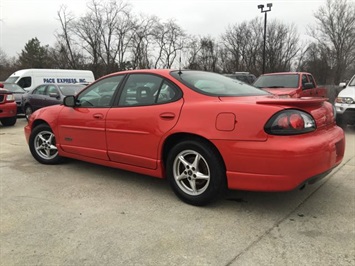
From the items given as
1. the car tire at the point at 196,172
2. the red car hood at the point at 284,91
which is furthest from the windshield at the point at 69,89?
the car tire at the point at 196,172

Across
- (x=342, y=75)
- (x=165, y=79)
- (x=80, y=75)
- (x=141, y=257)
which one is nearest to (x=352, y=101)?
(x=165, y=79)

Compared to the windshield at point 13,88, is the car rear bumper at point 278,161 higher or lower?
lower

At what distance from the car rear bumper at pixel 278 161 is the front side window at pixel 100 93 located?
1689 millimetres

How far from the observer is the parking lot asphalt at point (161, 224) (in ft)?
8.49

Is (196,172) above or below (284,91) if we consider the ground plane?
below

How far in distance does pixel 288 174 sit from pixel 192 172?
933mm

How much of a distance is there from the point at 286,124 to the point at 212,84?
1.11 meters

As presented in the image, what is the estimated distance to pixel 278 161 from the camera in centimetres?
295

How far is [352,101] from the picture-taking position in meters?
8.23

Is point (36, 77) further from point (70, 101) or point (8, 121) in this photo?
point (70, 101)

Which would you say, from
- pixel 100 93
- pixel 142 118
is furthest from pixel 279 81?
pixel 142 118

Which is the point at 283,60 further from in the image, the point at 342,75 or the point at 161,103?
the point at 161,103

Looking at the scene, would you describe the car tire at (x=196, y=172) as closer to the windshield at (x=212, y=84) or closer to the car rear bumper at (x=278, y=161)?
the car rear bumper at (x=278, y=161)

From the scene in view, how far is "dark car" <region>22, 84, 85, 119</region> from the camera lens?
11547 mm
